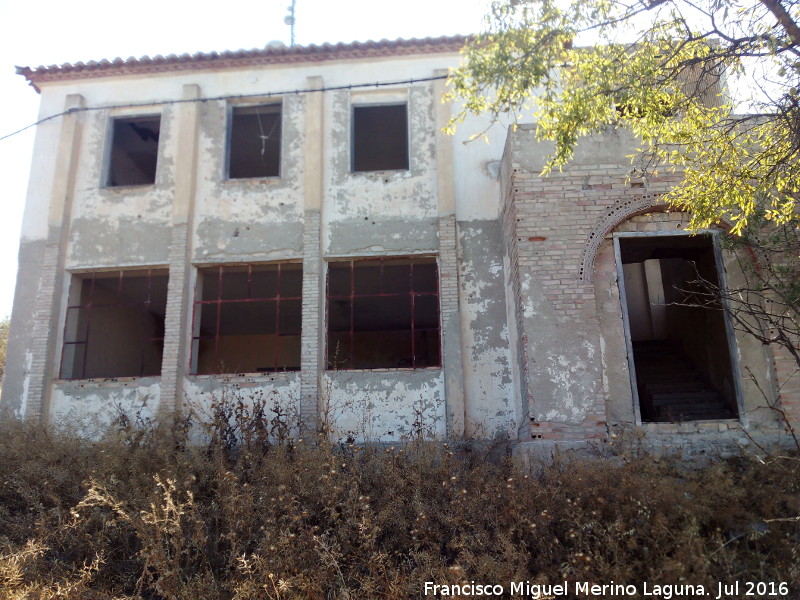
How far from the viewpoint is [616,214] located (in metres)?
9.80

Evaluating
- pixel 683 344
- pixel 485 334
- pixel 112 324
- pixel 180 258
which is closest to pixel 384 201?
pixel 485 334

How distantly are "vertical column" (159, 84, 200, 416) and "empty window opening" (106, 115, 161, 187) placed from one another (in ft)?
2.87

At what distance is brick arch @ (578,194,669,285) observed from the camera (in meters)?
9.69

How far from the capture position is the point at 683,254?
1138 centimetres

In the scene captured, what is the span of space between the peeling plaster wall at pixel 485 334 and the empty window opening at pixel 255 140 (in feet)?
14.2

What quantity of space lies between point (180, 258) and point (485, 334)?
544 cm

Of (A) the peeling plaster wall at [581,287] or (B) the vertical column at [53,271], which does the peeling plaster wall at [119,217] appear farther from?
(A) the peeling plaster wall at [581,287]

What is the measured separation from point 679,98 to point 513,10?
239cm

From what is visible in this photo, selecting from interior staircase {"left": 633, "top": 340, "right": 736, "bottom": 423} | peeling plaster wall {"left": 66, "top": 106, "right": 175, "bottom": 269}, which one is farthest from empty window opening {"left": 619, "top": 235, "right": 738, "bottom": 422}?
peeling plaster wall {"left": 66, "top": 106, "right": 175, "bottom": 269}

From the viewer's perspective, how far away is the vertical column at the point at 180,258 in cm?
1138

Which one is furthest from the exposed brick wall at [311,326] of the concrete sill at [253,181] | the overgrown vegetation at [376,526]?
the overgrown vegetation at [376,526]

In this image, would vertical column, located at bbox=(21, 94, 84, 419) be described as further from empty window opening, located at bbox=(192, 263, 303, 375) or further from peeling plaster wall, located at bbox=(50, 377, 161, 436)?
empty window opening, located at bbox=(192, 263, 303, 375)

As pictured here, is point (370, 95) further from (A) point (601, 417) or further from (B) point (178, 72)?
(A) point (601, 417)

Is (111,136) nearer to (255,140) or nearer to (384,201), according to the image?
(255,140)
